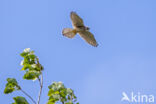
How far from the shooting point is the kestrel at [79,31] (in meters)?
8.96

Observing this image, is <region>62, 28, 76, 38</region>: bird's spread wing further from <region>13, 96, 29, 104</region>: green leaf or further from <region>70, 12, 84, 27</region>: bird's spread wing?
<region>13, 96, 29, 104</region>: green leaf

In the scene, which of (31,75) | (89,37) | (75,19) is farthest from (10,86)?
(89,37)

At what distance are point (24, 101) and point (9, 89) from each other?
0.40 metres

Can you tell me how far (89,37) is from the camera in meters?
10.1

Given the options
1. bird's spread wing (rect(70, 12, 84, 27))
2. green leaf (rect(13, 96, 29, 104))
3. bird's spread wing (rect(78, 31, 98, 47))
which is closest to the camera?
green leaf (rect(13, 96, 29, 104))

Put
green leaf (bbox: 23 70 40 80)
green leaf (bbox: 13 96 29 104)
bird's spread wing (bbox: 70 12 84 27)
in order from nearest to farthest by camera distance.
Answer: green leaf (bbox: 13 96 29 104), green leaf (bbox: 23 70 40 80), bird's spread wing (bbox: 70 12 84 27)

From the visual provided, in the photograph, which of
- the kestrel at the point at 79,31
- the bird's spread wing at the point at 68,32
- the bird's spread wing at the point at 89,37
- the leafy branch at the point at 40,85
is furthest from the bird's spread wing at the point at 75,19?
the leafy branch at the point at 40,85

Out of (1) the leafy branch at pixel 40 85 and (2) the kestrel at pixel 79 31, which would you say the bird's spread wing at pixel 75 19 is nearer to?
(2) the kestrel at pixel 79 31

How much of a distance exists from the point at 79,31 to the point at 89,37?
709 millimetres

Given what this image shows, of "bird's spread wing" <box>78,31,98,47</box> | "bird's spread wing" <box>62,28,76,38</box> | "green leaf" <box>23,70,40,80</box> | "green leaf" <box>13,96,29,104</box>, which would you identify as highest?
"bird's spread wing" <box>78,31,98,47</box>

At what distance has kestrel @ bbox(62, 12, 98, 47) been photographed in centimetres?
896

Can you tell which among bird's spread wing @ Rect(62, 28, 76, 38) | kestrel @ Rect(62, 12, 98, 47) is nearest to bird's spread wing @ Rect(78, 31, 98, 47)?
kestrel @ Rect(62, 12, 98, 47)

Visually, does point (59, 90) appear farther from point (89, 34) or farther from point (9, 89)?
point (89, 34)

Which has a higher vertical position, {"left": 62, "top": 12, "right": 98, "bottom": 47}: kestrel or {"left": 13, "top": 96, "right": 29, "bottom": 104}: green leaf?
{"left": 62, "top": 12, "right": 98, "bottom": 47}: kestrel
